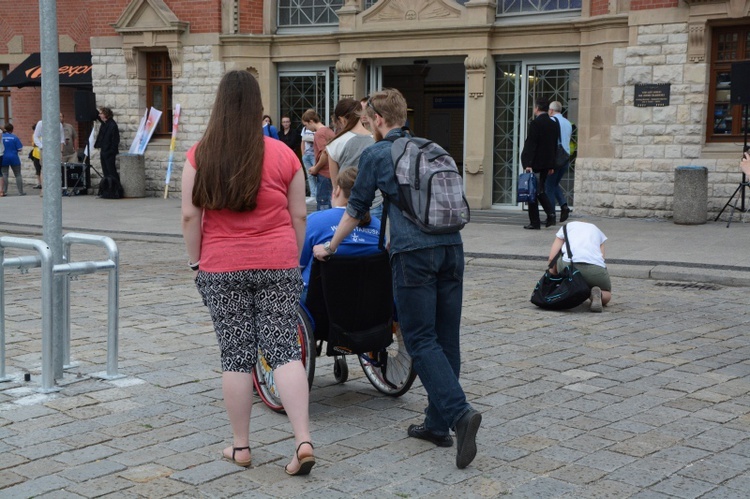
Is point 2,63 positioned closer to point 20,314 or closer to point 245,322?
point 20,314

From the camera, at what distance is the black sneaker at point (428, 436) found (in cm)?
516

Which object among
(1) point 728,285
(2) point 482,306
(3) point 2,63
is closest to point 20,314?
(2) point 482,306

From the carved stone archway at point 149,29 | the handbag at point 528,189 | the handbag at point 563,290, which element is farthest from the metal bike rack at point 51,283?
the carved stone archway at point 149,29

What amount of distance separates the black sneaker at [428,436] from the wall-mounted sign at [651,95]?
1251cm

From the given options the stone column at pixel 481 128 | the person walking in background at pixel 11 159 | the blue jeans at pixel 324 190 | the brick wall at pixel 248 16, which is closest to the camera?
the blue jeans at pixel 324 190

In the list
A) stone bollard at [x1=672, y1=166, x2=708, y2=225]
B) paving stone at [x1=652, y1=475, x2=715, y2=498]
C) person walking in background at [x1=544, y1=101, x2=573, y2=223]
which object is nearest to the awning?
person walking in background at [x1=544, y1=101, x2=573, y2=223]

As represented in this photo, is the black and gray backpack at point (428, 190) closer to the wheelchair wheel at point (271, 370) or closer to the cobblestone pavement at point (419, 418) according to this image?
the wheelchair wheel at point (271, 370)

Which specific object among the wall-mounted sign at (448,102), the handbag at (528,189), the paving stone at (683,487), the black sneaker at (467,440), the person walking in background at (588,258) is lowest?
the paving stone at (683,487)

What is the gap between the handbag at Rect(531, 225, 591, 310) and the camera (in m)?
8.87

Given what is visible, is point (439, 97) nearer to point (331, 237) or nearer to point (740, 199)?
point (740, 199)

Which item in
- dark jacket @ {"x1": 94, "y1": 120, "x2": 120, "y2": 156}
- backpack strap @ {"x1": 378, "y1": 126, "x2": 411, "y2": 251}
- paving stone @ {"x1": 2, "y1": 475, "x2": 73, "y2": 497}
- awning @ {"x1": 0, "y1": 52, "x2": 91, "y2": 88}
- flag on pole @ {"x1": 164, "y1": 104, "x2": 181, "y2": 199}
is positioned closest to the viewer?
paving stone @ {"x1": 2, "y1": 475, "x2": 73, "y2": 497}

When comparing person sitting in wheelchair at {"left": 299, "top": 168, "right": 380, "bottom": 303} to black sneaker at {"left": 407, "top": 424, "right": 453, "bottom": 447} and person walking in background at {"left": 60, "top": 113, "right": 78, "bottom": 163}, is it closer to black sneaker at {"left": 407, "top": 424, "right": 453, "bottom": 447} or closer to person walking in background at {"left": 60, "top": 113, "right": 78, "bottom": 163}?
black sneaker at {"left": 407, "top": 424, "right": 453, "bottom": 447}

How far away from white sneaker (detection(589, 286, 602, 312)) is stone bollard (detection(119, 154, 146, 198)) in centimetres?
1506

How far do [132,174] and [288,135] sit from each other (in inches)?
152
